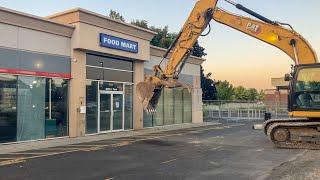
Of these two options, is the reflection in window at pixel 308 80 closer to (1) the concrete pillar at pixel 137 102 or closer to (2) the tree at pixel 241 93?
(1) the concrete pillar at pixel 137 102

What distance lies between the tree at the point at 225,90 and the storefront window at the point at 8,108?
7335 centimetres

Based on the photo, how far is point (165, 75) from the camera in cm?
2067

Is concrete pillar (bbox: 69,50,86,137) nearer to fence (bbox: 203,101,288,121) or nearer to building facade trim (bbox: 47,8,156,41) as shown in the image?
building facade trim (bbox: 47,8,156,41)

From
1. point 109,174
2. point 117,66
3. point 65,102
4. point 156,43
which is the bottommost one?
point 109,174

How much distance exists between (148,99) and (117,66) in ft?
19.4

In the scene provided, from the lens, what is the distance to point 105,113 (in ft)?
79.8

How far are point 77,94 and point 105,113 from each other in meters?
2.72

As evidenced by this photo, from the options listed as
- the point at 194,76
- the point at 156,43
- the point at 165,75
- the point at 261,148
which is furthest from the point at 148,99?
the point at 156,43

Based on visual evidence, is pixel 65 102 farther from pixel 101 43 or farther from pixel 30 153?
pixel 30 153

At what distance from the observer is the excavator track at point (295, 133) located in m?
16.8

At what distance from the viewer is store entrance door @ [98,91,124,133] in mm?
24094

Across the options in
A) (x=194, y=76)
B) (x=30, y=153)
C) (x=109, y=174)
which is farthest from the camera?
(x=194, y=76)

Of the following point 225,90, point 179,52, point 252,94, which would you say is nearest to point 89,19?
point 179,52

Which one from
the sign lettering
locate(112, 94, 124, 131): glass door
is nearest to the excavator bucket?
the sign lettering
